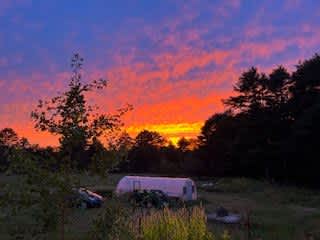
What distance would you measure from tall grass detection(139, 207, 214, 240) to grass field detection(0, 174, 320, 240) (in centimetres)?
115

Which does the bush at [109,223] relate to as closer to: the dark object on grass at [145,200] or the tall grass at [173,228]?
the tall grass at [173,228]

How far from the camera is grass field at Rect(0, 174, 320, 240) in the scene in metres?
16.7

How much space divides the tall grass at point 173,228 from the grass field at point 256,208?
1154mm

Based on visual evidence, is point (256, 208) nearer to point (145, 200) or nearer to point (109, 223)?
point (145, 200)

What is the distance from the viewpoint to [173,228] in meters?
12.2

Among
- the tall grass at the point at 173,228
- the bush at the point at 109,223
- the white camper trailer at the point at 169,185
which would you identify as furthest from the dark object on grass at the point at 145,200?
the white camper trailer at the point at 169,185

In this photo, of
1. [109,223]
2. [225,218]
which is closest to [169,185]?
[225,218]

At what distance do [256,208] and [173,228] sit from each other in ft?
97.2

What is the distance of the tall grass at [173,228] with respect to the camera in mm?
12172

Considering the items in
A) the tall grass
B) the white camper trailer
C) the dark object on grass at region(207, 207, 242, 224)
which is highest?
the white camper trailer

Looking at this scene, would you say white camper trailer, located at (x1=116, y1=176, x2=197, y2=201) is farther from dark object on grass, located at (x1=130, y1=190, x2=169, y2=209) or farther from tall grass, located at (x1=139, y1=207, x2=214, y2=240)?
tall grass, located at (x1=139, y1=207, x2=214, y2=240)

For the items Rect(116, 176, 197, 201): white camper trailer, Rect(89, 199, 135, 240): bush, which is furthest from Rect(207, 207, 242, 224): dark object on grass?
Rect(89, 199, 135, 240): bush

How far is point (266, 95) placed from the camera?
8269 centimetres

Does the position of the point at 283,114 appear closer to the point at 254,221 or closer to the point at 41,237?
the point at 254,221
